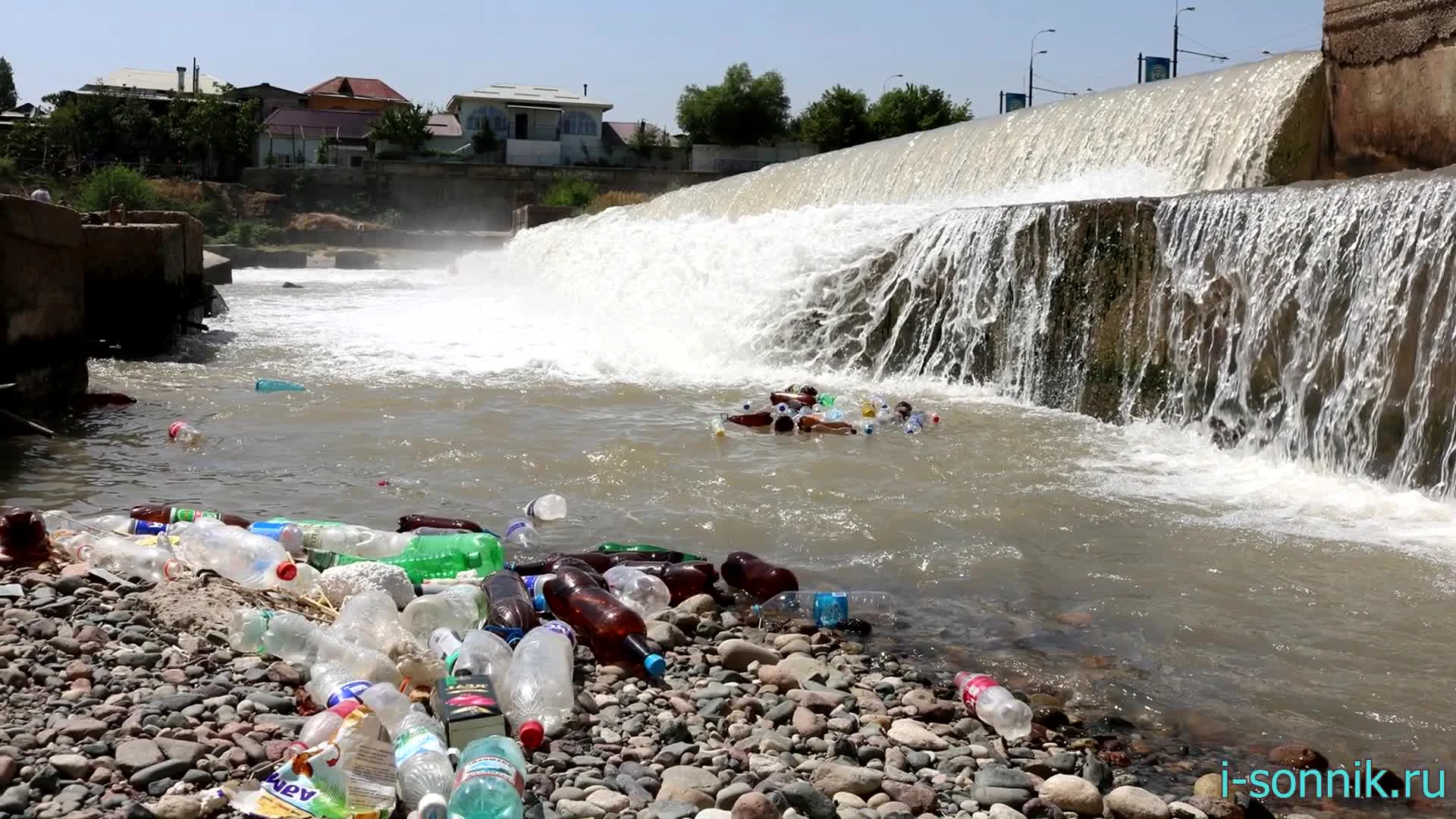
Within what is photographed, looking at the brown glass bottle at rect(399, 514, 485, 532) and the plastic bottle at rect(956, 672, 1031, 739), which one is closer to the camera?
the plastic bottle at rect(956, 672, 1031, 739)

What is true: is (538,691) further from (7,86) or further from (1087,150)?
(7,86)

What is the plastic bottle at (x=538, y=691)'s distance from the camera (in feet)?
10.2

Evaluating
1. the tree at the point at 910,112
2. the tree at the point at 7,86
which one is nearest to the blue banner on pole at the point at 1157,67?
the tree at the point at 910,112

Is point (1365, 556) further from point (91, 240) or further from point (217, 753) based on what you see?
point (91, 240)

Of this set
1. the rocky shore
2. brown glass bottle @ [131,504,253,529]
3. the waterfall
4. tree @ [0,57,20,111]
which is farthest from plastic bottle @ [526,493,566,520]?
tree @ [0,57,20,111]

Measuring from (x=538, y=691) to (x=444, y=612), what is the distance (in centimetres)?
69

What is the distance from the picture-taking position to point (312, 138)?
2371 inches

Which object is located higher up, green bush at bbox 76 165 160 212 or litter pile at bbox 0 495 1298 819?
green bush at bbox 76 165 160 212

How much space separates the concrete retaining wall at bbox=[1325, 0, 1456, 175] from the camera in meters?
10.8

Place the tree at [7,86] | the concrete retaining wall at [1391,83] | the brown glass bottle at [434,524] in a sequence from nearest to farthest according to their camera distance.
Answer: the brown glass bottle at [434,524] → the concrete retaining wall at [1391,83] → the tree at [7,86]

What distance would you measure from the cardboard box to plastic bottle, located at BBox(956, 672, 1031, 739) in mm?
1242

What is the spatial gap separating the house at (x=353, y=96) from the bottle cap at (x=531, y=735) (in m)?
66.6

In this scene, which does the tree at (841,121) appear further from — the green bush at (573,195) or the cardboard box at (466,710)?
the cardboard box at (466,710)

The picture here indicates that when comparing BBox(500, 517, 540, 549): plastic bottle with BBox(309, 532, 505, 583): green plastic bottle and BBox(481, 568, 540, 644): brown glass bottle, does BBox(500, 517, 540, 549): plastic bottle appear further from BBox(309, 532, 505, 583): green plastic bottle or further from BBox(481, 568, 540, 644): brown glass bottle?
BBox(481, 568, 540, 644): brown glass bottle
